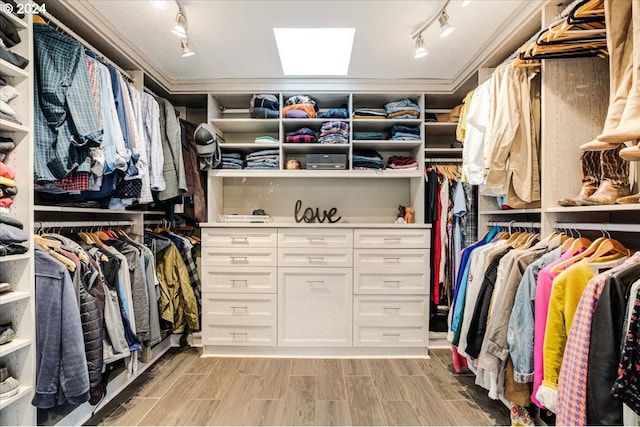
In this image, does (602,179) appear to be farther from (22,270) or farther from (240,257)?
(22,270)

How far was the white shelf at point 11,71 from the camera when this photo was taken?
1.29 m

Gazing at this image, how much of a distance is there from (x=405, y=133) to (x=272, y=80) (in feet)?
3.98

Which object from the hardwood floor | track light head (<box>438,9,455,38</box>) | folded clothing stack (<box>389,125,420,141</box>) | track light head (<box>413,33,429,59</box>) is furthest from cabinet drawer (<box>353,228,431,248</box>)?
track light head (<box>438,9,455,38</box>)

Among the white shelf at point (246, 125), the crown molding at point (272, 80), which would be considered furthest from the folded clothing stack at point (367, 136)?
the white shelf at point (246, 125)

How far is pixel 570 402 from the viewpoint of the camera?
1.10 m

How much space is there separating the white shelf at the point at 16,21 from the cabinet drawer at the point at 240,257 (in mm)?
1695

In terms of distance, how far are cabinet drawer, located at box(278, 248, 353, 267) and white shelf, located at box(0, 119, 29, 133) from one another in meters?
1.70

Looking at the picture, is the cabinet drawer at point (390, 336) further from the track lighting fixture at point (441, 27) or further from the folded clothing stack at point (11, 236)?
the folded clothing stack at point (11, 236)

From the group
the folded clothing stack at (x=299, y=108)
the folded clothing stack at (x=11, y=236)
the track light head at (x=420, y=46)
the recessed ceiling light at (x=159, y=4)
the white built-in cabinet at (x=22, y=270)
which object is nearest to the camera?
the folded clothing stack at (x=11, y=236)

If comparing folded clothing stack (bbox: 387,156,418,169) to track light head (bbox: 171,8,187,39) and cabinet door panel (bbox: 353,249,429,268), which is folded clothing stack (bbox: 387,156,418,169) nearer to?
cabinet door panel (bbox: 353,249,429,268)

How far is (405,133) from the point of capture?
284 cm

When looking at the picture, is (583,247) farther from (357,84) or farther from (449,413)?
(357,84)

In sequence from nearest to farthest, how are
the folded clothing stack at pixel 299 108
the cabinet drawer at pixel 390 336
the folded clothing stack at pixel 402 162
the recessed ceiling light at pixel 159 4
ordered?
the recessed ceiling light at pixel 159 4 → the cabinet drawer at pixel 390 336 → the folded clothing stack at pixel 299 108 → the folded clothing stack at pixel 402 162

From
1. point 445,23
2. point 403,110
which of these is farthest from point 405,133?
point 445,23
